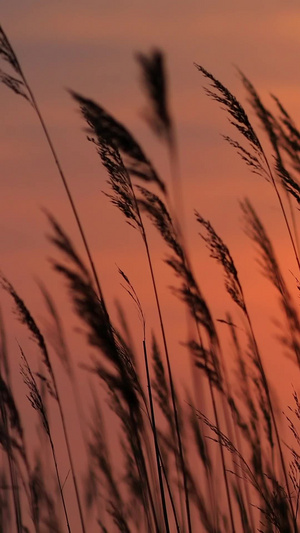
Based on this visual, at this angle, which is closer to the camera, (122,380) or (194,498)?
(122,380)

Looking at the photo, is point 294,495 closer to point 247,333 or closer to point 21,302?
point 247,333

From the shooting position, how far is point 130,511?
14.0 ft

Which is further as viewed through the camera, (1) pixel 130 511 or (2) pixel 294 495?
(1) pixel 130 511

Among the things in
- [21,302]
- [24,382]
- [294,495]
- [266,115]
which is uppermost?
[266,115]

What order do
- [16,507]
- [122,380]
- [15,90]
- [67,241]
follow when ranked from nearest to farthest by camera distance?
[122,380]
[15,90]
[67,241]
[16,507]

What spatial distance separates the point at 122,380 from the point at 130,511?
70.9 inches

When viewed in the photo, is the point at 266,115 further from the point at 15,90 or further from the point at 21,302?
the point at 21,302

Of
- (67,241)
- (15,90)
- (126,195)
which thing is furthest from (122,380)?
(15,90)

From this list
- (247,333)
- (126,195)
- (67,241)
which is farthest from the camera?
(247,333)

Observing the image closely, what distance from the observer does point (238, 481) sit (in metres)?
3.92

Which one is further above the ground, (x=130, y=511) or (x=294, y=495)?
(x=130, y=511)

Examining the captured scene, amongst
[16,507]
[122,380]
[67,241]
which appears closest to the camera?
[122,380]

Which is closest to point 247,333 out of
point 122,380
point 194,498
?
point 194,498

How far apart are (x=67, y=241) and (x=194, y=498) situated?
1090mm
